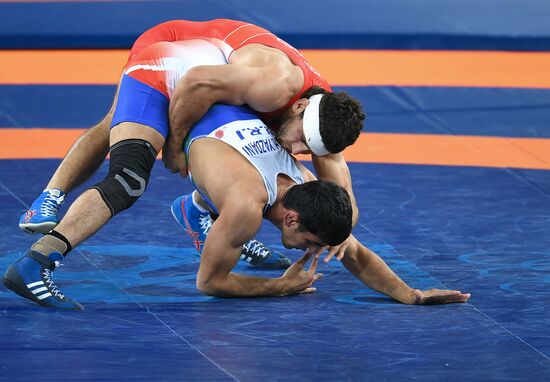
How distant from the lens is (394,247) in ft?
19.3

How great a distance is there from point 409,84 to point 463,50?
120 cm

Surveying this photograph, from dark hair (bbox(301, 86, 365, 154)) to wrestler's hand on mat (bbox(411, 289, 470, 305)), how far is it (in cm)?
67

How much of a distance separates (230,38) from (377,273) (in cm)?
132

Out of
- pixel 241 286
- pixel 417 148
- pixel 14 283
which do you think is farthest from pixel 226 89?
pixel 417 148

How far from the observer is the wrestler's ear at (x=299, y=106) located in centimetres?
515

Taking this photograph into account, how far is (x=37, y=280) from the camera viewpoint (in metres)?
4.82

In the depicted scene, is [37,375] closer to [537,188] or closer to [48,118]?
[537,188]

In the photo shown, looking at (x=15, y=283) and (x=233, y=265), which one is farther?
Answer: (x=233, y=265)

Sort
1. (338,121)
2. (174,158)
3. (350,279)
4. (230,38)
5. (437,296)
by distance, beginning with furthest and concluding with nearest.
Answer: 1. (230,38)
2. (350,279)
3. (174,158)
4. (437,296)
5. (338,121)

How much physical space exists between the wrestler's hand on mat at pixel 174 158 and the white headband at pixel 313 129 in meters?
0.59

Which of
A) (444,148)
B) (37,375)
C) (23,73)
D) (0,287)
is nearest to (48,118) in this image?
(23,73)

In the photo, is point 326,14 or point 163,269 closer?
point 163,269

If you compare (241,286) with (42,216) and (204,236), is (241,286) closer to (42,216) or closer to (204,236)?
(204,236)

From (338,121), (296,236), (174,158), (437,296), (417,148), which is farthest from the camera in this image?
(417,148)
